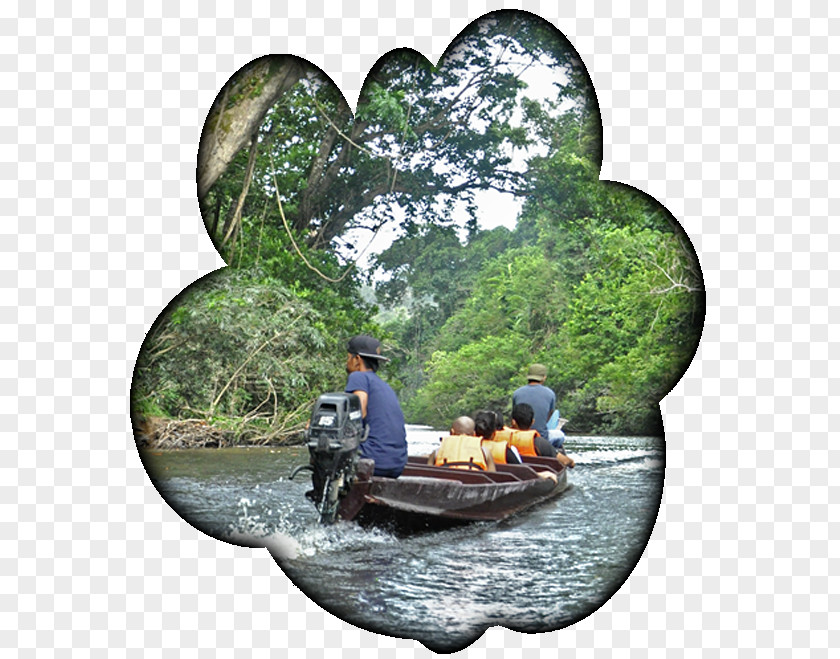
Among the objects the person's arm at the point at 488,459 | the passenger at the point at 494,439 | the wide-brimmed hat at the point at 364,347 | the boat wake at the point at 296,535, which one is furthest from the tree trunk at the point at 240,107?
the person's arm at the point at 488,459

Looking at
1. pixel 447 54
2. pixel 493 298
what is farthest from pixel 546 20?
pixel 493 298

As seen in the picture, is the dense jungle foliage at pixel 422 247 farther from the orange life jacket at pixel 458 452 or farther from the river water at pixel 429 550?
the orange life jacket at pixel 458 452

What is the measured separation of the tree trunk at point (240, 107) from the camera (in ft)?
21.5

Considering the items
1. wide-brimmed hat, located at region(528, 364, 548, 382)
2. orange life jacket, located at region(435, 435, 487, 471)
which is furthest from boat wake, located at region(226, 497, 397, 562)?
wide-brimmed hat, located at region(528, 364, 548, 382)

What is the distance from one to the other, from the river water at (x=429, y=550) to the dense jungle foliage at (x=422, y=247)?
32 centimetres

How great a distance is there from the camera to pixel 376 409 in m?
6.64

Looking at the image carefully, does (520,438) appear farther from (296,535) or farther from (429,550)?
(296,535)

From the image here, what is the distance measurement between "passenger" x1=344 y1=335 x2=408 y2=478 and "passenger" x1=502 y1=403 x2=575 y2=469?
1.48 metres

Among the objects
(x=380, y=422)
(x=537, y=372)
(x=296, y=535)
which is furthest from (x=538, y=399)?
(x=296, y=535)

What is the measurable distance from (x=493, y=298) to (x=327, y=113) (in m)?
1.55

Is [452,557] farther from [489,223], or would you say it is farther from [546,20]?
[546,20]

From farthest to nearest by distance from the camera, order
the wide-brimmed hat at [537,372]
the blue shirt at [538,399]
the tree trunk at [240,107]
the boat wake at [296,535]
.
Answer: the blue shirt at [538,399] → the wide-brimmed hat at [537,372] → the tree trunk at [240,107] → the boat wake at [296,535]

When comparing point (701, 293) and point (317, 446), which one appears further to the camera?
point (701, 293)

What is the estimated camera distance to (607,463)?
7.51 metres
